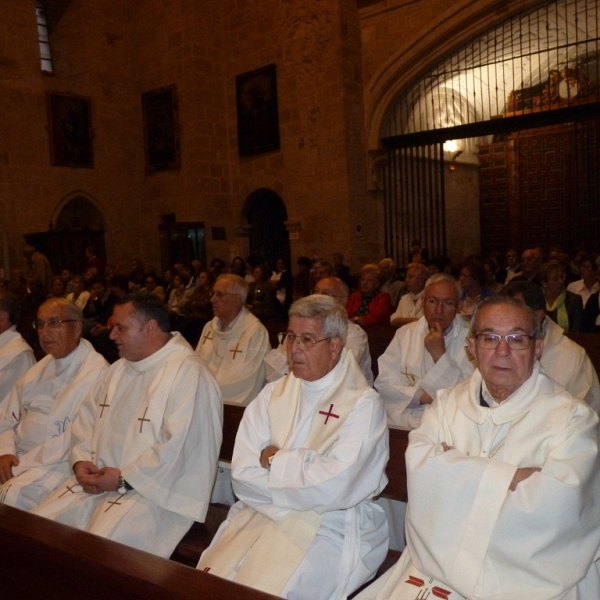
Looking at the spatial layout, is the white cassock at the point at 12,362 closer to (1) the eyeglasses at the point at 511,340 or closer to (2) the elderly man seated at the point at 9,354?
(2) the elderly man seated at the point at 9,354

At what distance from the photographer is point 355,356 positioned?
455 centimetres

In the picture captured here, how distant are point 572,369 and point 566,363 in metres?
0.04

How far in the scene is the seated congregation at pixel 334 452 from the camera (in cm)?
215

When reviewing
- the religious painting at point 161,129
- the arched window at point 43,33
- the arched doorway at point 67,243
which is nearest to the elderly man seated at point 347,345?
the arched doorway at point 67,243

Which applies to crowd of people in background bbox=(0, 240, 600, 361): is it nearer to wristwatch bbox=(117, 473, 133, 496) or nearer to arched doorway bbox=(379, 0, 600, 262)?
arched doorway bbox=(379, 0, 600, 262)

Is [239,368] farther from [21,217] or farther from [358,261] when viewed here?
[21,217]

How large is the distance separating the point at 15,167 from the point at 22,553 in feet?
44.1

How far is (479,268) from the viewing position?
6293mm

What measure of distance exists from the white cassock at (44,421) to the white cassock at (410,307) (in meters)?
3.38

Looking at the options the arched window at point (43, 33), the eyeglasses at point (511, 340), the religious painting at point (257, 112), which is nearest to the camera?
the eyeglasses at point (511, 340)

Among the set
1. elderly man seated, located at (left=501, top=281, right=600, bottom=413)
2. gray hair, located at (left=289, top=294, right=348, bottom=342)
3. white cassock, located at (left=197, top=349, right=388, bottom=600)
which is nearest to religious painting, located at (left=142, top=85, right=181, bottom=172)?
elderly man seated, located at (left=501, top=281, right=600, bottom=413)

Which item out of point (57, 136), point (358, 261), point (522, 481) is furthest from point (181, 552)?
point (57, 136)

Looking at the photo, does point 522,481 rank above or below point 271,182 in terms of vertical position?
below

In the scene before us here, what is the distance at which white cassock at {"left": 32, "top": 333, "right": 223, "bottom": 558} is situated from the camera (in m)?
3.11
